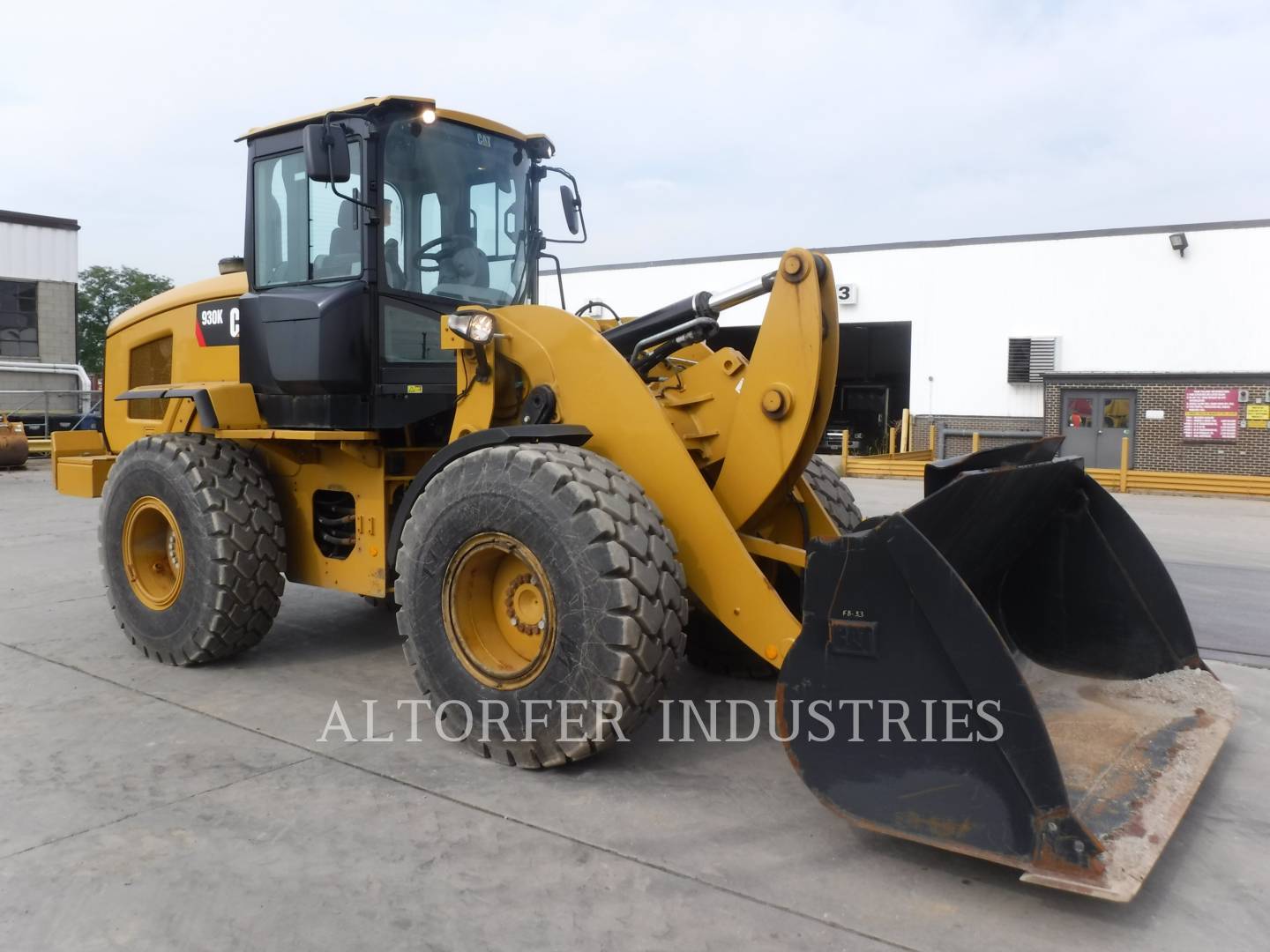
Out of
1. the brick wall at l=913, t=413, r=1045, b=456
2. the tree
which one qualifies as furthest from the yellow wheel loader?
the tree

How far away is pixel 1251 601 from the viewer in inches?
305

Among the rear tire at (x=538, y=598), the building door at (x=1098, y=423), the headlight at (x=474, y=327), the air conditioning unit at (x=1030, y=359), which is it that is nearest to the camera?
the rear tire at (x=538, y=598)

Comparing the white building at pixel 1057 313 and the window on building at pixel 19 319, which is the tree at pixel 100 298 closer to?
the window on building at pixel 19 319

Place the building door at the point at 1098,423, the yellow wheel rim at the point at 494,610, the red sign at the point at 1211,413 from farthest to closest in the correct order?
the building door at the point at 1098,423
the red sign at the point at 1211,413
the yellow wheel rim at the point at 494,610

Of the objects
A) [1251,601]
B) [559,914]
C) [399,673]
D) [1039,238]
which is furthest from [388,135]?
[1039,238]

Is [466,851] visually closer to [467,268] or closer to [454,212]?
[467,268]

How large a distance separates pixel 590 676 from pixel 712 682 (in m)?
1.61

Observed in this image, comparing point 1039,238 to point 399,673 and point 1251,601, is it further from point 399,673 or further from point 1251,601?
point 399,673

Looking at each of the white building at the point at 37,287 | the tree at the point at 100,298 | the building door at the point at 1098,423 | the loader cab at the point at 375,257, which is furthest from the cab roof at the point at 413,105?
the tree at the point at 100,298

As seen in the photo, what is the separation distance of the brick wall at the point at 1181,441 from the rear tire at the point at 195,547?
21226mm

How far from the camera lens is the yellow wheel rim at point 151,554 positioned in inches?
214

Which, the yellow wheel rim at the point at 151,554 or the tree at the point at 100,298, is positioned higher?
the tree at the point at 100,298

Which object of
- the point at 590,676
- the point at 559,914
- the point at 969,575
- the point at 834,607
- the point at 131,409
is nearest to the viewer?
the point at 559,914

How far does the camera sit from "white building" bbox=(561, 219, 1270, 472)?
72.1ft
